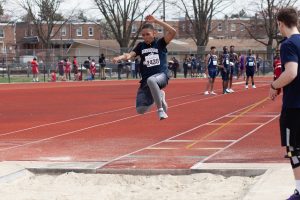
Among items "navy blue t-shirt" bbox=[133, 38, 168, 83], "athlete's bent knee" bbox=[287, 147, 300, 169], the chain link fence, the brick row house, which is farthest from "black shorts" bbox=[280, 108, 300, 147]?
the brick row house

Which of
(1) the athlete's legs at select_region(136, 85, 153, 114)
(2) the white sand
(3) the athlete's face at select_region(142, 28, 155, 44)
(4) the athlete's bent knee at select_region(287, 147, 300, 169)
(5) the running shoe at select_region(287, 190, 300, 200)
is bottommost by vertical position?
(2) the white sand

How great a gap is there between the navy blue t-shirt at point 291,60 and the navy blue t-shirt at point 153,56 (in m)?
3.41

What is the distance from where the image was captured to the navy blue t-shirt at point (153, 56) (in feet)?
30.0

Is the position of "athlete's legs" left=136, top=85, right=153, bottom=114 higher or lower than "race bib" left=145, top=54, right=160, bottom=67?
lower

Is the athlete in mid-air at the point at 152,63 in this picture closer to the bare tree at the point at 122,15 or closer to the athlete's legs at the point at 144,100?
the athlete's legs at the point at 144,100

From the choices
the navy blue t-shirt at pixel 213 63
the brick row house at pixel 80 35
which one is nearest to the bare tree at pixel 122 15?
the brick row house at pixel 80 35

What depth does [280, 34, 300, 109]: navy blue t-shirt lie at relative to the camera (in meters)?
5.79

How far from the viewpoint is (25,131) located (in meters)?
13.4

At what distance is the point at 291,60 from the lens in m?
5.77

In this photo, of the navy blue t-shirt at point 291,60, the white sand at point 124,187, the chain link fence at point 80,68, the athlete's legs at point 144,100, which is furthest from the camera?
the chain link fence at point 80,68

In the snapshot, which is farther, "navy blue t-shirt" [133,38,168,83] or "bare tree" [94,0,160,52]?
"bare tree" [94,0,160,52]

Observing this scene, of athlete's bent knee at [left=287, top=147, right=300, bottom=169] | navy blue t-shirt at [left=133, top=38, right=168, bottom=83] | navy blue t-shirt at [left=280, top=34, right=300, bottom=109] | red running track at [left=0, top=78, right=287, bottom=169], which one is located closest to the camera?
navy blue t-shirt at [left=280, top=34, right=300, bottom=109]

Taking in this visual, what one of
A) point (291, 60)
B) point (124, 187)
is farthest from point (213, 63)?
point (291, 60)

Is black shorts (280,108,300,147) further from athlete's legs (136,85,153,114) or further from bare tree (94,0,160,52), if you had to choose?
bare tree (94,0,160,52)
